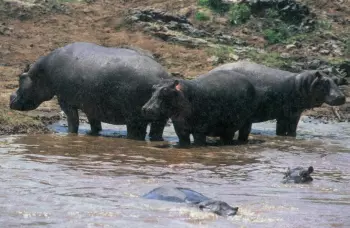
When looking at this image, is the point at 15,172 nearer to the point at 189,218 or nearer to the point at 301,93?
the point at 189,218

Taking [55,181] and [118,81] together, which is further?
[118,81]

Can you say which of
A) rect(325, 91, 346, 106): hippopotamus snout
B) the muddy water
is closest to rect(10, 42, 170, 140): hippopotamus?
the muddy water

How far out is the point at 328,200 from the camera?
855 cm

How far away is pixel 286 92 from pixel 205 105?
260cm

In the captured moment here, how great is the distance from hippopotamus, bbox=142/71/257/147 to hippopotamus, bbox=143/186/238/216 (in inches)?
175

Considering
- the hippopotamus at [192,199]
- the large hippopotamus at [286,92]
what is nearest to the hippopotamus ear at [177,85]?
the large hippopotamus at [286,92]

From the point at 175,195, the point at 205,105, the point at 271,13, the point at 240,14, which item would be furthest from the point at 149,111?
the point at 271,13

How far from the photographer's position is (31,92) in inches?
591

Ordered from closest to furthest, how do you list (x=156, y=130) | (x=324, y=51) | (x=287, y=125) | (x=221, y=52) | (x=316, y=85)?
(x=156, y=130), (x=287, y=125), (x=316, y=85), (x=221, y=52), (x=324, y=51)

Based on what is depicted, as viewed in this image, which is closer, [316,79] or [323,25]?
[316,79]

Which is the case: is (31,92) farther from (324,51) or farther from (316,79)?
(324,51)

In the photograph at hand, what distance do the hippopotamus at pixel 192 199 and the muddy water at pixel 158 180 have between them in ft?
0.35

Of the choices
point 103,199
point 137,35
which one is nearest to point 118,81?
point 103,199

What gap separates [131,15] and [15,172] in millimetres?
14195
